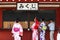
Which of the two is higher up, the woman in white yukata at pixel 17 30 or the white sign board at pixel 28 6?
the white sign board at pixel 28 6

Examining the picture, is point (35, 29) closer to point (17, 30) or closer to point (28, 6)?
point (17, 30)

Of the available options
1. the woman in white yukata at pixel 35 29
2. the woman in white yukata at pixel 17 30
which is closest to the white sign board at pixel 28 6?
the woman in white yukata at pixel 35 29

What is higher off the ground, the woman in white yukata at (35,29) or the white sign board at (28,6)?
the white sign board at (28,6)

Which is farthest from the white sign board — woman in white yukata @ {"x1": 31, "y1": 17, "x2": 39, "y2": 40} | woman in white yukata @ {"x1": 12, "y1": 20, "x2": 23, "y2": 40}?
woman in white yukata @ {"x1": 12, "y1": 20, "x2": 23, "y2": 40}

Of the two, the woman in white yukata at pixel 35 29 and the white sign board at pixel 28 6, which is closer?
the white sign board at pixel 28 6

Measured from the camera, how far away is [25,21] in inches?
838

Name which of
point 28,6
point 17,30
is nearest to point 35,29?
point 17,30

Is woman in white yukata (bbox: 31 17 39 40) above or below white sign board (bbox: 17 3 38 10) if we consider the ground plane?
below

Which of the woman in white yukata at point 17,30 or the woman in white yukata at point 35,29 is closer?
the woman in white yukata at point 17,30

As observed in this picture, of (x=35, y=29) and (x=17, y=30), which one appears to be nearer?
(x=17, y=30)

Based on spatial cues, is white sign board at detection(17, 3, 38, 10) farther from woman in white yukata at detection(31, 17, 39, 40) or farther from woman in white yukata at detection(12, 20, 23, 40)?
woman in white yukata at detection(12, 20, 23, 40)

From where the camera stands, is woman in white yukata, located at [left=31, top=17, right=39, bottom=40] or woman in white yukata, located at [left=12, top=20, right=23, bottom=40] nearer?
woman in white yukata, located at [left=12, top=20, right=23, bottom=40]

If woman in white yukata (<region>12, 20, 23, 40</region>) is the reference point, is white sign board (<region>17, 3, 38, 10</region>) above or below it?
above

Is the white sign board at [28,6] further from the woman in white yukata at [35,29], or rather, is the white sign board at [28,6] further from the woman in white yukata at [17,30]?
the woman in white yukata at [17,30]
